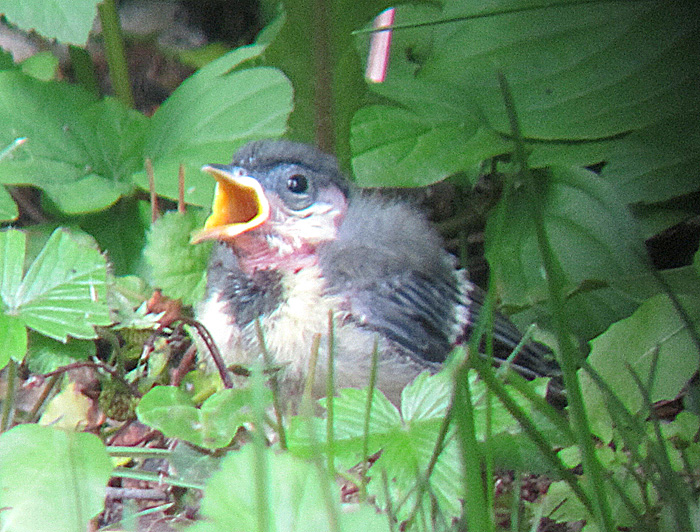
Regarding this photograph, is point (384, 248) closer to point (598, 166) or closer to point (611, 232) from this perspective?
point (611, 232)

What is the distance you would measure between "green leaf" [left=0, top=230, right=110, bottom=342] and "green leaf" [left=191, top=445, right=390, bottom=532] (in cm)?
56

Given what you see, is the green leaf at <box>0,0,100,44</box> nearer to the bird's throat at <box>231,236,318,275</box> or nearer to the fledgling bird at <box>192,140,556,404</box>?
the fledgling bird at <box>192,140,556,404</box>

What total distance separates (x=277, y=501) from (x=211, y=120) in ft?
3.43

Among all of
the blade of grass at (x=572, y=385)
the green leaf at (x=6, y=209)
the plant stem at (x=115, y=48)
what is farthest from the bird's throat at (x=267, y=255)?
the plant stem at (x=115, y=48)

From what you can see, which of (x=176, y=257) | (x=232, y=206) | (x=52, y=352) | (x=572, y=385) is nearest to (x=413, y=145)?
(x=232, y=206)

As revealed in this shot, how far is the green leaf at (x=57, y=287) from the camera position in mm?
1099

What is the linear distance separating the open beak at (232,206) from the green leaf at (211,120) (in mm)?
90

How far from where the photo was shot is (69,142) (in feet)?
5.01

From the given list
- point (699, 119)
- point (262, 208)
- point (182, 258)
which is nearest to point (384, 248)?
point (262, 208)

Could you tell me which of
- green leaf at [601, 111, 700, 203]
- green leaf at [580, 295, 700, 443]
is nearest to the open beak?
green leaf at [580, 295, 700, 443]

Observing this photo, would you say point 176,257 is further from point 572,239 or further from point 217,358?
point 572,239

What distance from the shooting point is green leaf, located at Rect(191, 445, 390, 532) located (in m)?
0.59

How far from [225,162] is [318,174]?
0.21 meters

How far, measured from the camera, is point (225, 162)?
4.74ft
